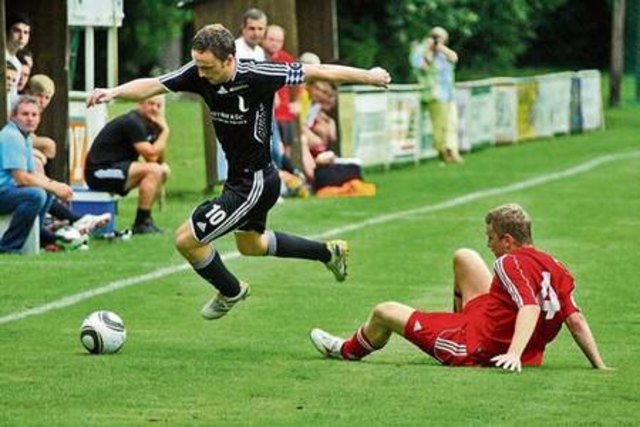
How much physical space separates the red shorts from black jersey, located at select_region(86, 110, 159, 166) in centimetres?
942

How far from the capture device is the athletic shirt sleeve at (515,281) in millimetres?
11625

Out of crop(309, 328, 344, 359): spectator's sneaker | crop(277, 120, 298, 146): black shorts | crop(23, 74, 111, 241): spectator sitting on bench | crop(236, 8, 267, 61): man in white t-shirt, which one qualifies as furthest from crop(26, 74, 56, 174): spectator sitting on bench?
crop(309, 328, 344, 359): spectator's sneaker

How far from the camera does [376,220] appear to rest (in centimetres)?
2264

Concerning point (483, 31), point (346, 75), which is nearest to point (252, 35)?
point (346, 75)

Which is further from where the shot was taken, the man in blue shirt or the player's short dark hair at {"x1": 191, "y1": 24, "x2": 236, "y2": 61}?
the man in blue shirt

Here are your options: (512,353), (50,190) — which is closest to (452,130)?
(50,190)

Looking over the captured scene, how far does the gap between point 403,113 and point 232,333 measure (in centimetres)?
1858

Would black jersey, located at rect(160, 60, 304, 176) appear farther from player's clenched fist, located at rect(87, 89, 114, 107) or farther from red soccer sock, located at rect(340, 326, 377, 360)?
red soccer sock, located at rect(340, 326, 377, 360)

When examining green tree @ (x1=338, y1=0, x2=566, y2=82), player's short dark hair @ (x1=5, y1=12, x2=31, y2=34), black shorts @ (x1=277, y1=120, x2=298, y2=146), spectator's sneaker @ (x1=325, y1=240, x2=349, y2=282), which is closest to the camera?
spectator's sneaker @ (x1=325, y1=240, x2=349, y2=282)

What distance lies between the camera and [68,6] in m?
24.4

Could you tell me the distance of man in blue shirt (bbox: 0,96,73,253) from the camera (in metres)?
18.3

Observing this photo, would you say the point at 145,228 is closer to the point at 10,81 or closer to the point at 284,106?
the point at 10,81

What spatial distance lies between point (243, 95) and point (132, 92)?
668 mm

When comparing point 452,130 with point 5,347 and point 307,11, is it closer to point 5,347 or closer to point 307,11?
point 307,11
